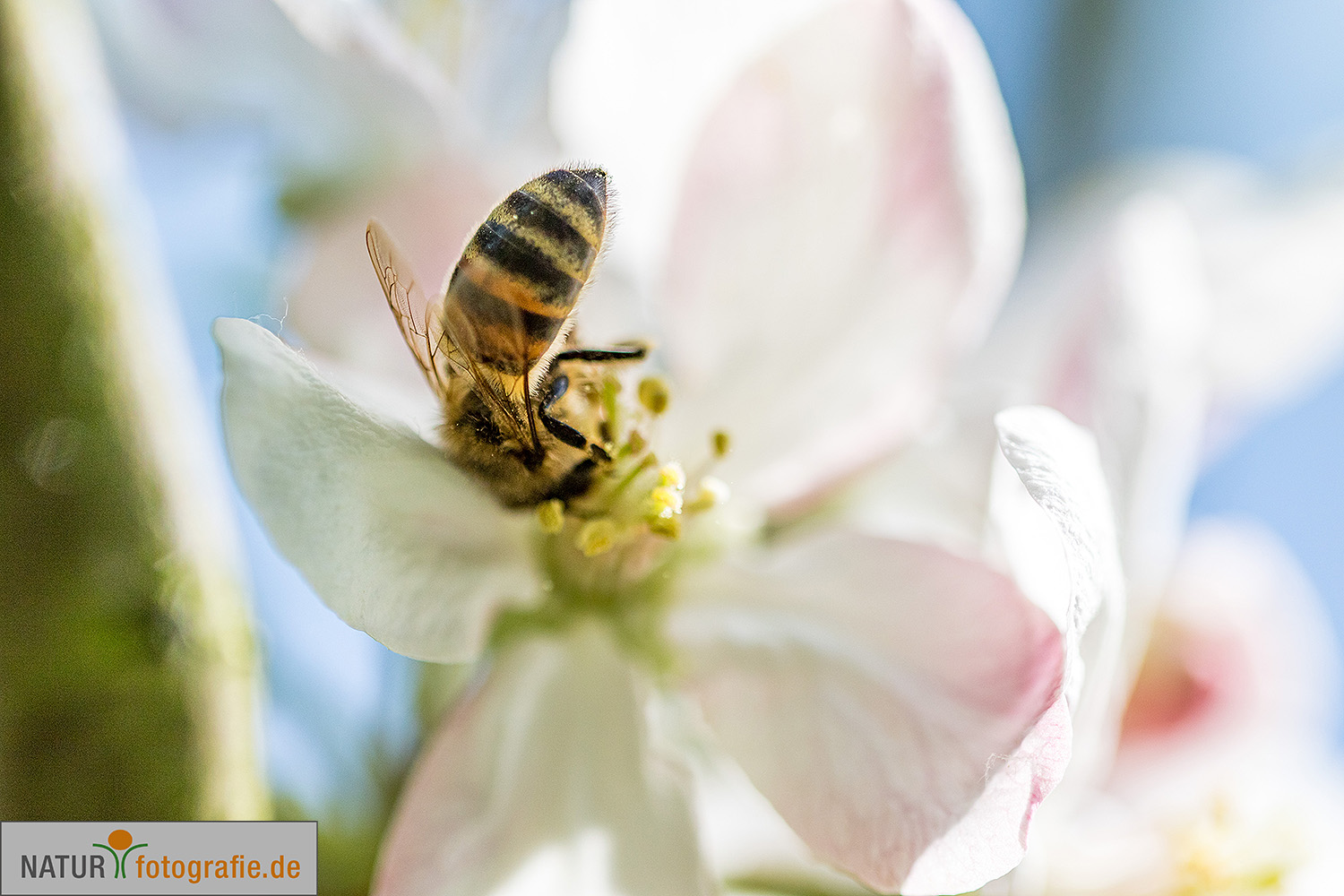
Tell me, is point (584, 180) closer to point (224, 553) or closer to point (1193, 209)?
point (224, 553)

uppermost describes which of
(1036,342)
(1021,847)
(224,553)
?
(1036,342)

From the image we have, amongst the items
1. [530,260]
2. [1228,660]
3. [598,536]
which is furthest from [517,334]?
[1228,660]

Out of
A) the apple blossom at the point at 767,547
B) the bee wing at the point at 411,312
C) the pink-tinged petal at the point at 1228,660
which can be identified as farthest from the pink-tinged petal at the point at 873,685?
the pink-tinged petal at the point at 1228,660

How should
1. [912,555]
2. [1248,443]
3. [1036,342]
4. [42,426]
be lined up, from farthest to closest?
1. [1248,443]
2. [1036,342]
3. [912,555]
4. [42,426]

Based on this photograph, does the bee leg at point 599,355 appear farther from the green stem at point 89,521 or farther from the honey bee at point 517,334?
the green stem at point 89,521

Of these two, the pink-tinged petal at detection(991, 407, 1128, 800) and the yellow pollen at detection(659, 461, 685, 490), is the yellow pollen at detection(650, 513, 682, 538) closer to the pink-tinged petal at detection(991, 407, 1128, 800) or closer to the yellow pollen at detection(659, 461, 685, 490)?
the yellow pollen at detection(659, 461, 685, 490)

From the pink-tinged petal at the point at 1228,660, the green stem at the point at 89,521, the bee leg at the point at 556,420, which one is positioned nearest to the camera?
the green stem at the point at 89,521

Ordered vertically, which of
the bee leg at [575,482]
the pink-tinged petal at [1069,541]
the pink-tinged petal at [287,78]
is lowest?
the pink-tinged petal at [1069,541]

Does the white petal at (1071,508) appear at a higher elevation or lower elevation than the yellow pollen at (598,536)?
lower

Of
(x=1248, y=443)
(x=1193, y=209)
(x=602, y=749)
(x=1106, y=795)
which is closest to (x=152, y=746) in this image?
(x=602, y=749)
